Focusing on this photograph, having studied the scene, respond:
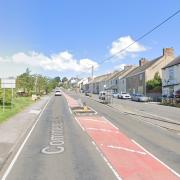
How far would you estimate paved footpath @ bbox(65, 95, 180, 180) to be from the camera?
998cm

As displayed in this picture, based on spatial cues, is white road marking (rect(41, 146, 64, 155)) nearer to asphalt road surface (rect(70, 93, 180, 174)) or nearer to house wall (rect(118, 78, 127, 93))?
asphalt road surface (rect(70, 93, 180, 174))

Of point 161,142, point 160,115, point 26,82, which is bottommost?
point 161,142

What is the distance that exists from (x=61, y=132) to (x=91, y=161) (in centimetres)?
858

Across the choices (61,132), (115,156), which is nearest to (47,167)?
(115,156)

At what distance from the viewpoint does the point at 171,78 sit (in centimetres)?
6519

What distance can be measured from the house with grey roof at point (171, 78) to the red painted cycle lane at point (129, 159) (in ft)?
149

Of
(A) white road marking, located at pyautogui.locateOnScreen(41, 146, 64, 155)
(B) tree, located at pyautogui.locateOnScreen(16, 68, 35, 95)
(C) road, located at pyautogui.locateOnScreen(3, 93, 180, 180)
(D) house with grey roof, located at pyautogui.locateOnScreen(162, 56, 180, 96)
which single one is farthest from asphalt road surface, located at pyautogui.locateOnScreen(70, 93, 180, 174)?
(B) tree, located at pyautogui.locateOnScreen(16, 68, 35, 95)

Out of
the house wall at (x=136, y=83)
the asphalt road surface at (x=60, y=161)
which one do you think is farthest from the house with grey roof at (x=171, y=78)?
the asphalt road surface at (x=60, y=161)

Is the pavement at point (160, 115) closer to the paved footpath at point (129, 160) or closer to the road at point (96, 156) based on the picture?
the road at point (96, 156)

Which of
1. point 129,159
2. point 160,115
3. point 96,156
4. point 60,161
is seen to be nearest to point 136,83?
point 160,115

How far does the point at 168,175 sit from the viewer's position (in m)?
9.97

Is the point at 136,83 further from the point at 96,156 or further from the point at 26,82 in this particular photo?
the point at 96,156

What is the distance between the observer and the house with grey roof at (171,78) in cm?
6250

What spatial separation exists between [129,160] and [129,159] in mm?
181
